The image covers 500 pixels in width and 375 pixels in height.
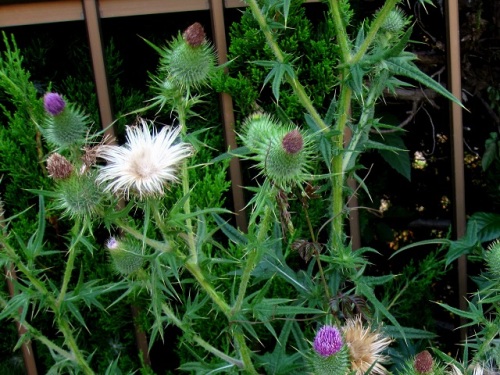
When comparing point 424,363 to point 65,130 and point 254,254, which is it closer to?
point 254,254

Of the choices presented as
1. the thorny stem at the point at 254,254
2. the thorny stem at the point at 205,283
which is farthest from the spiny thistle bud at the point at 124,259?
the thorny stem at the point at 254,254

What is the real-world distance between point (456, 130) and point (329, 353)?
4.80ft

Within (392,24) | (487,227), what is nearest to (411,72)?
(392,24)

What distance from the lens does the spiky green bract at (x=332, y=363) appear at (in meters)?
1.26

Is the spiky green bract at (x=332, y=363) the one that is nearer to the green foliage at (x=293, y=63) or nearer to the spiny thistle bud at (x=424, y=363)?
the spiny thistle bud at (x=424, y=363)

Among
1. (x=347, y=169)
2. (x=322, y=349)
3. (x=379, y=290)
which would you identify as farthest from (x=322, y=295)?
(x=379, y=290)

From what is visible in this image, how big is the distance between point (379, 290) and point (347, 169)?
134 centimetres

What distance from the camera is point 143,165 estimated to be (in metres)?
1.21

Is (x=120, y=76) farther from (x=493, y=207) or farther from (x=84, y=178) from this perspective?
(x=493, y=207)

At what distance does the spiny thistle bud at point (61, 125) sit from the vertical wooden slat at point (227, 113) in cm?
80

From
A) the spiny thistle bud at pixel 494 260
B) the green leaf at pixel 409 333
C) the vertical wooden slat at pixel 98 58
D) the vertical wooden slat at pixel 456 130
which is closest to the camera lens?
the spiny thistle bud at pixel 494 260

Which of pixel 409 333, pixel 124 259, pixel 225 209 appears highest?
pixel 225 209

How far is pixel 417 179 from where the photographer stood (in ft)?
11.1

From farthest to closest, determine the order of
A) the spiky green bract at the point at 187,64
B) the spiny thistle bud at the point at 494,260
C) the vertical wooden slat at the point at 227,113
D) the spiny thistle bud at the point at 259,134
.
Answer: the vertical wooden slat at the point at 227,113, the spiny thistle bud at the point at 494,260, the spiky green bract at the point at 187,64, the spiny thistle bud at the point at 259,134
